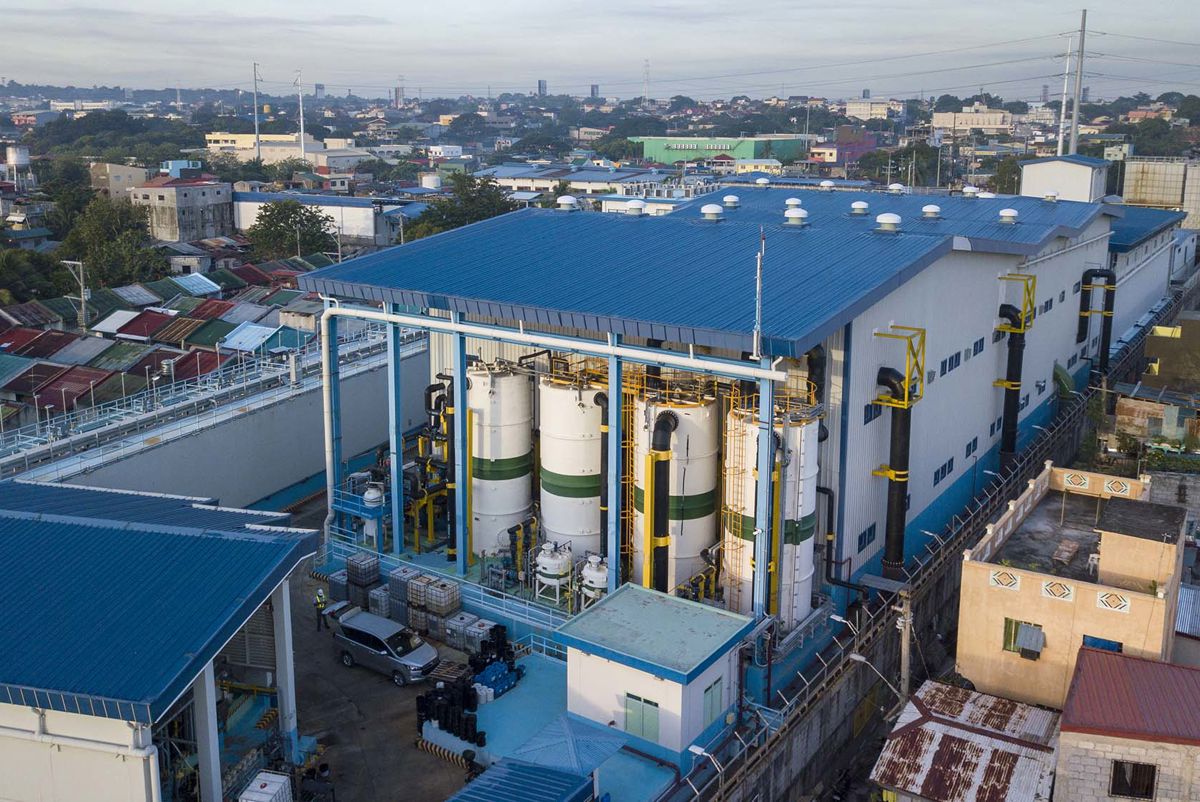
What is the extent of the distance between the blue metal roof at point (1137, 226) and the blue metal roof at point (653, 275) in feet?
68.9

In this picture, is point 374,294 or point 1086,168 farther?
point 1086,168

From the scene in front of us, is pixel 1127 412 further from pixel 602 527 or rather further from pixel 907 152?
pixel 907 152

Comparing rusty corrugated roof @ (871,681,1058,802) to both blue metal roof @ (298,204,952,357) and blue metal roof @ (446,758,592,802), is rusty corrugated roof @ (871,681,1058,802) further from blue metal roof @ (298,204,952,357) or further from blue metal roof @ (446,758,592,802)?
blue metal roof @ (298,204,952,357)

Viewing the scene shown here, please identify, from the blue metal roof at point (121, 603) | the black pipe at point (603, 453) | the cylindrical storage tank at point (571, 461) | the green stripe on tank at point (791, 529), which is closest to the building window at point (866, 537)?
the green stripe on tank at point (791, 529)

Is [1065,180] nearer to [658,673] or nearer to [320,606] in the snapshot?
[320,606]

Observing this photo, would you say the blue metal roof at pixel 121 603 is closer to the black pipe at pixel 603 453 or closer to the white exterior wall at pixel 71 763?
the white exterior wall at pixel 71 763

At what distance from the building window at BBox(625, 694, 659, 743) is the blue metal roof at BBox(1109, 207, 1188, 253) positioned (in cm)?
3225

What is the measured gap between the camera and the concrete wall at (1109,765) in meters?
13.5

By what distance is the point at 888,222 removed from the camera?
74.7 feet

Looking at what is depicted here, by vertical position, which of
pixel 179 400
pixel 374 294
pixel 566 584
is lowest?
pixel 566 584

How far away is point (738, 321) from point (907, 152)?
4156 inches

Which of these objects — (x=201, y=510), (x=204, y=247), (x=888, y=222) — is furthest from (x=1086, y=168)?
(x=204, y=247)

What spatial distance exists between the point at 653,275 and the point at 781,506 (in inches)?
208

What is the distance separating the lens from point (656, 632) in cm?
1620
